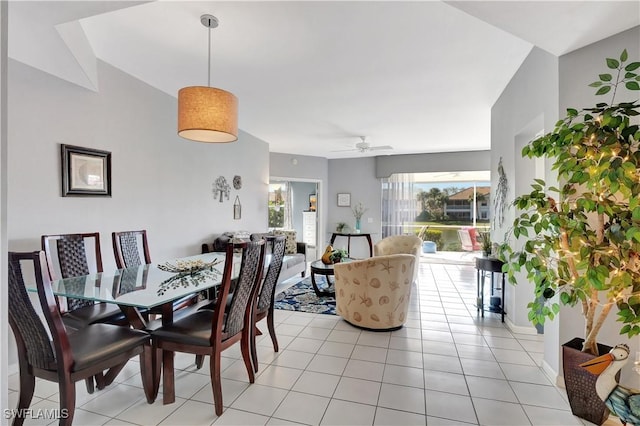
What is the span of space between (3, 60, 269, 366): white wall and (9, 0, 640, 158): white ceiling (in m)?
0.20

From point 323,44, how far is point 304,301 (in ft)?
10.5

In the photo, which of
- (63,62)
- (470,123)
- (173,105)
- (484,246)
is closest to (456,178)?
(470,123)

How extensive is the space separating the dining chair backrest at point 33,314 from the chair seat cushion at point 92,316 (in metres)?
0.51

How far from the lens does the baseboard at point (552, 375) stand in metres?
2.26

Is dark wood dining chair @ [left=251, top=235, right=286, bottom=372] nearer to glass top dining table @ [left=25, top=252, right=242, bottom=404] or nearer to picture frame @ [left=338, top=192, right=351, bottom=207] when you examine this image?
glass top dining table @ [left=25, top=252, right=242, bottom=404]

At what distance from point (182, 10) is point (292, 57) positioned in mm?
983

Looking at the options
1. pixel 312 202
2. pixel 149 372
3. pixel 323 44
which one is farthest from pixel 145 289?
pixel 312 202

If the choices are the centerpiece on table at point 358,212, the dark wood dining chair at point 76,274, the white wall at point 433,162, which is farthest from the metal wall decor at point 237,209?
the white wall at point 433,162

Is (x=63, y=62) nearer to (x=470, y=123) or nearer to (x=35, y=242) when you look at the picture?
(x=35, y=242)

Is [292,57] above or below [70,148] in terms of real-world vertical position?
above

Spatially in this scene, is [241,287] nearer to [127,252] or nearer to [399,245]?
[127,252]

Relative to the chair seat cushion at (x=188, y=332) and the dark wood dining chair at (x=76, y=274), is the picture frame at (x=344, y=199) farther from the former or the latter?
the chair seat cushion at (x=188, y=332)

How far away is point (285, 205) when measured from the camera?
28.7 feet

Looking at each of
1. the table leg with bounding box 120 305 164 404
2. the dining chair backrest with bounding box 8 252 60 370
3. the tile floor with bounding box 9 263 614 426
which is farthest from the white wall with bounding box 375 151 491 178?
the dining chair backrest with bounding box 8 252 60 370
